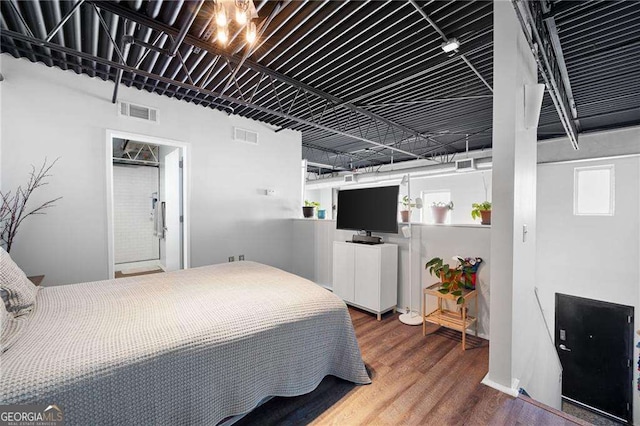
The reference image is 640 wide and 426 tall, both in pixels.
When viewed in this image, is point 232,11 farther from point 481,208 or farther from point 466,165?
point 466,165

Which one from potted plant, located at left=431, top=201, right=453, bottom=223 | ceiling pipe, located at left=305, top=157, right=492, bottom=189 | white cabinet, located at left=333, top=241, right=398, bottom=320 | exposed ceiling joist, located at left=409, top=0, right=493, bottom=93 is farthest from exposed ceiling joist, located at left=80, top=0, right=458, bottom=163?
white cabinet, located at left=333, top=241, right=398, bottom=320

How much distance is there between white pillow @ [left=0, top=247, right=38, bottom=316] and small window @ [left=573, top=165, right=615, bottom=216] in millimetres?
7517

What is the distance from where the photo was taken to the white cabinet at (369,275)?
3199 mm

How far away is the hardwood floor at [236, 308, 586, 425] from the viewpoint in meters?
1.69

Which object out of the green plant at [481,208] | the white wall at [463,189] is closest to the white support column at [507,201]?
the green plant at [481,208]

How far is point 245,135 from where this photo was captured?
4.69 meters

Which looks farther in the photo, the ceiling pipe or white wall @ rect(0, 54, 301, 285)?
the ceiling pipe

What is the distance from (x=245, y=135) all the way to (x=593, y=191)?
6562 mm

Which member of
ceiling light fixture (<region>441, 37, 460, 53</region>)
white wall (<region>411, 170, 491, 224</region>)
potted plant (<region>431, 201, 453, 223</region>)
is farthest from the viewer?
white wall (<region>411, 170, 491, 224</region>)

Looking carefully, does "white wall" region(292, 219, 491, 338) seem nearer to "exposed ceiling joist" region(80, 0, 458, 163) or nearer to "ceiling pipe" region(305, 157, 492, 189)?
"exposed ceiling joist" region(80, 0, 458, 163)

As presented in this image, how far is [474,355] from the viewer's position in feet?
8.07

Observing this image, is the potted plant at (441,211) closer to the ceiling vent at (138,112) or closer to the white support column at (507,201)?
the white support column at (507,201)

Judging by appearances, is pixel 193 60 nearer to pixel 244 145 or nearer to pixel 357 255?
pixel 244 145

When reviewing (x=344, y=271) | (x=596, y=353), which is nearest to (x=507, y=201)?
(x=344, y=271)
